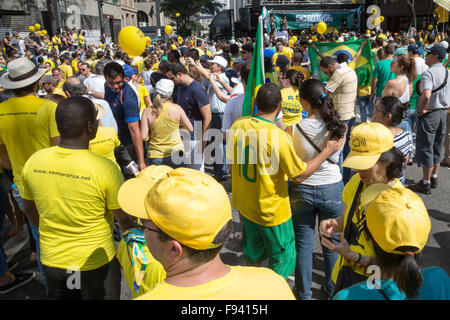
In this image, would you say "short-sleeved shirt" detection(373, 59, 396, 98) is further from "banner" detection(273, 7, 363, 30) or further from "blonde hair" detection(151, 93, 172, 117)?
"banner" detection(273, 7, 363, 30)

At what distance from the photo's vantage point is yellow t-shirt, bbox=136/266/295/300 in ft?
3.77

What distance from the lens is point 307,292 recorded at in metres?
3.03

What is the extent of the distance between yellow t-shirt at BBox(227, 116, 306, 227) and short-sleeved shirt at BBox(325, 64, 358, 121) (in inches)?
114

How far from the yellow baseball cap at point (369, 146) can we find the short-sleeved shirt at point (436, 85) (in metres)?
3.43

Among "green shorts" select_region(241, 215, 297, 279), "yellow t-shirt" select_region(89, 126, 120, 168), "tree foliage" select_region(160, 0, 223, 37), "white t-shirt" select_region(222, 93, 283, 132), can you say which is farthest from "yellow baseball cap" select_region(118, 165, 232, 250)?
"tree foliage" select_region(160, 0, 223, 37)

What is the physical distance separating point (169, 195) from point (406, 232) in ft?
3.19

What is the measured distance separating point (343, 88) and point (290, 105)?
1.25m

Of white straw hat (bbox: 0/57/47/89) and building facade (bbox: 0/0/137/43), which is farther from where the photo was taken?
building facade (bbox: 0/0/137/43)

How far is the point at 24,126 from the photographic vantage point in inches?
123

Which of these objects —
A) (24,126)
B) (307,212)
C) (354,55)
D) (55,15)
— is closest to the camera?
(307,212)

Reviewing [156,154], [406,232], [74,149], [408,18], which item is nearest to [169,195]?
[406,232]

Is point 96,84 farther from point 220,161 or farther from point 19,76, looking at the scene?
point 19,76

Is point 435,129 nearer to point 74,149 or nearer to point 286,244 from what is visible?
point 286,244

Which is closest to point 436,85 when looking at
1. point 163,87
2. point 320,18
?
point 163,87
